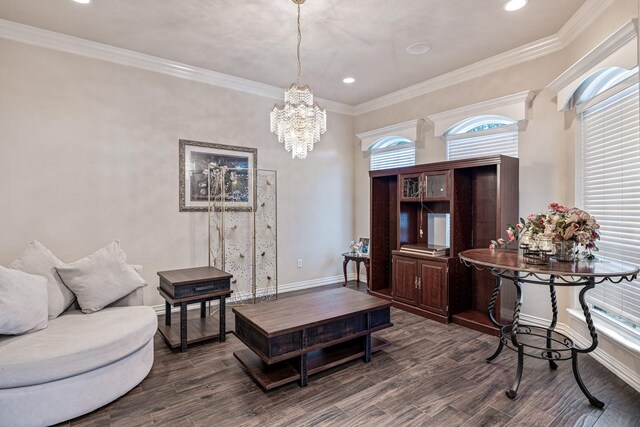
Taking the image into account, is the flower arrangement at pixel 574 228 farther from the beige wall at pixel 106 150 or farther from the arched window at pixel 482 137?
the beige wall at pixel 106 150

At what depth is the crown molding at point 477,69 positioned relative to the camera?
3.66 m

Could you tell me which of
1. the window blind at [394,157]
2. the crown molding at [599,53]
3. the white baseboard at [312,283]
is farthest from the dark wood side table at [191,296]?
the crown molding at [599,53]

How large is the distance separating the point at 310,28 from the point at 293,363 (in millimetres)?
3136

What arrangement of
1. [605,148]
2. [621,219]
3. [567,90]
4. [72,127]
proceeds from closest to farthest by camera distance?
[621,219]
[605,148]
[567,90]
[72,127]

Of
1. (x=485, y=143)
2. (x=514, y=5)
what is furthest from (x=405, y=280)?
(x=514, y=5)

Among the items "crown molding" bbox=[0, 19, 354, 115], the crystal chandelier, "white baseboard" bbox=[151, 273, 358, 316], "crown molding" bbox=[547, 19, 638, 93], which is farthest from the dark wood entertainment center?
"crown molding" bbox=[0, 19, 354, 115]

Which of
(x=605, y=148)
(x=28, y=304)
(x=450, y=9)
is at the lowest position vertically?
(x=28, y=304)

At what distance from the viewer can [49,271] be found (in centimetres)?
278

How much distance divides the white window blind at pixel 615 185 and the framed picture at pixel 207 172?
3.91m

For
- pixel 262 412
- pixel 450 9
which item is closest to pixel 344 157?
pixel 450 9

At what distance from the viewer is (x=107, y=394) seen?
2293 mm

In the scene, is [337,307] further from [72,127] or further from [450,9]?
[72,127]

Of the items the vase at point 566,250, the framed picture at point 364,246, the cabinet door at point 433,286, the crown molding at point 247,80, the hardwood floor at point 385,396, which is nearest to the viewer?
the hardwood floor at point 385,396

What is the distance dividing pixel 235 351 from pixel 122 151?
105 inches
